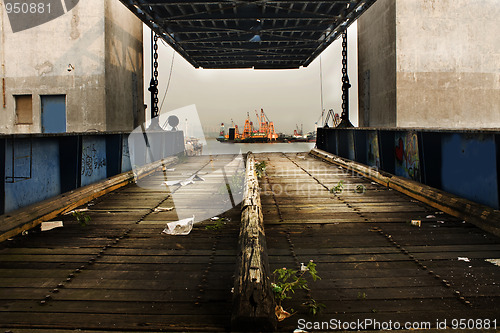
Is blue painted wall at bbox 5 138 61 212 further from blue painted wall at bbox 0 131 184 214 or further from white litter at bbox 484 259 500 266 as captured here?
white litter at bbox 484 259 500 266

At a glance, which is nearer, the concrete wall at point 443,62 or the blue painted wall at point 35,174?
the blue painted wall at point 35,174

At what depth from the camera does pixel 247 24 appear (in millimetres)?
16141

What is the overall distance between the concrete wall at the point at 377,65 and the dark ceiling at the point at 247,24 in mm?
3147

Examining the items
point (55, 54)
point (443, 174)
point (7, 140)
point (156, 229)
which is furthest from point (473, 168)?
point (55, 54)

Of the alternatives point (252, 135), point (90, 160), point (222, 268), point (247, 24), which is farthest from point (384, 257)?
point (252, 135)

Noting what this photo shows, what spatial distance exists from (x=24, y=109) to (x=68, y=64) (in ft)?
10.7

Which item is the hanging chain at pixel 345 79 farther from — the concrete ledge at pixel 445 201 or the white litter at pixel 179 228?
the white litter at pixel 179 228

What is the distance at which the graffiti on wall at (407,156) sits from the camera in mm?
7575

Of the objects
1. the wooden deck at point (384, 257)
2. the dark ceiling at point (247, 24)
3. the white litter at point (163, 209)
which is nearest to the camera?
the wooden deck at point (384, 257)

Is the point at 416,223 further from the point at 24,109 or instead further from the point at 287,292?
the point at 24,109

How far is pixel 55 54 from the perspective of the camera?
57.2 ft

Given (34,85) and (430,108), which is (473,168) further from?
(34,85)

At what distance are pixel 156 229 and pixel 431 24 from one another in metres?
17.3

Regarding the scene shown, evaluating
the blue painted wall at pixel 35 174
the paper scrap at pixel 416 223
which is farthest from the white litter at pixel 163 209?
the paper scrap at pixel 416 223
